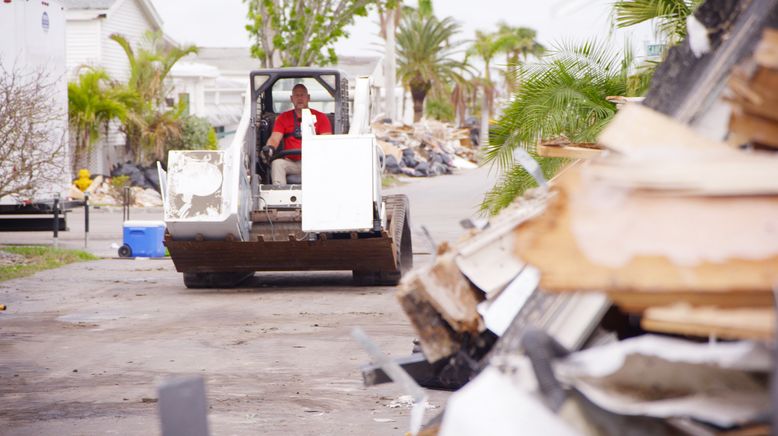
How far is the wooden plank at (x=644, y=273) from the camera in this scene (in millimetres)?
2469

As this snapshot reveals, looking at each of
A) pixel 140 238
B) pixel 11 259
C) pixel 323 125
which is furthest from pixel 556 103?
pixel 11 259

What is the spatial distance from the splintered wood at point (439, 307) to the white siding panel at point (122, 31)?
108 feet

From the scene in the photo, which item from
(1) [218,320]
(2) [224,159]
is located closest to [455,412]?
(1) [218,320]

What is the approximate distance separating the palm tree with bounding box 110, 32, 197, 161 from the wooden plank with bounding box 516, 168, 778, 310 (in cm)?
2897

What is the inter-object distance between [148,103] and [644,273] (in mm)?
30326

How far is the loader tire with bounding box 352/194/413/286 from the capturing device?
1304cm

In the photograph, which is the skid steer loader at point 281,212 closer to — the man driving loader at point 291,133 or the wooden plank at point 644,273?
the man driving loader at point 291,133

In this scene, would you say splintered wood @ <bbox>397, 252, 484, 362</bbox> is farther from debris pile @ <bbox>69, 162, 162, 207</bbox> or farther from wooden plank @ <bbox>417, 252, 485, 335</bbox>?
debris pile @ <bbox>69, 162, 162, 207</bbox>

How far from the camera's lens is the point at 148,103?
31797 mm

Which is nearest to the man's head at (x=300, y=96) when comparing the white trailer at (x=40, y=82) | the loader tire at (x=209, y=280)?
the loader tire at (x=209, y=280)

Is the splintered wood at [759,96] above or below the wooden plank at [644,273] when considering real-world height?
above

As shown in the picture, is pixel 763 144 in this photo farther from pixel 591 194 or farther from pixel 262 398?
pixel 262 398

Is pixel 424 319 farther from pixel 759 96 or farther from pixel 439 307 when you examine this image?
pixel 759 96

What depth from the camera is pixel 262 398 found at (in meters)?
7.43
